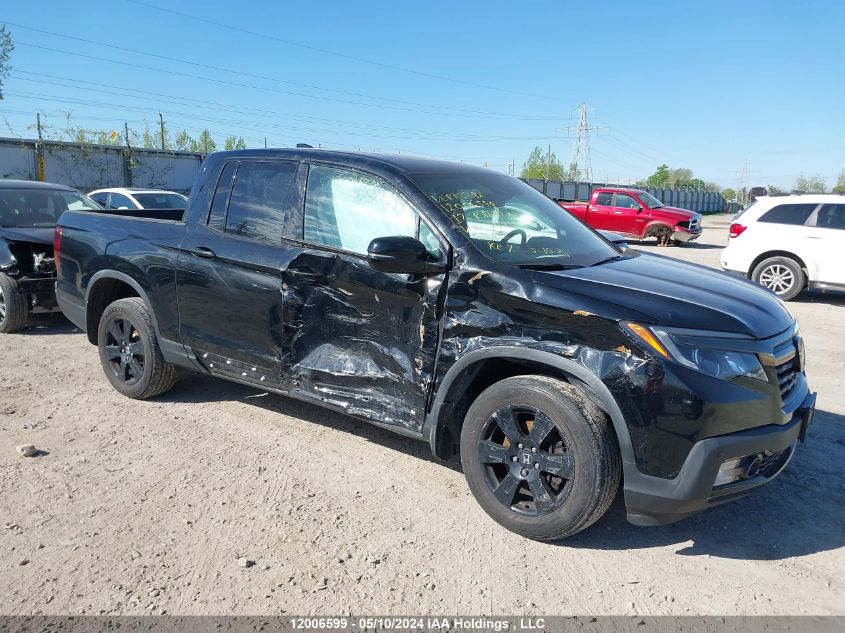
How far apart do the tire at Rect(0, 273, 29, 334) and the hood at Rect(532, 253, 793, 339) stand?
632 centimetres

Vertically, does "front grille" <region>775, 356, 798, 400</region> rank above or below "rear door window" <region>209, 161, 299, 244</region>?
below

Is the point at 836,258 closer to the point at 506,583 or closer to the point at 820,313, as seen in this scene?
the point at 820,313

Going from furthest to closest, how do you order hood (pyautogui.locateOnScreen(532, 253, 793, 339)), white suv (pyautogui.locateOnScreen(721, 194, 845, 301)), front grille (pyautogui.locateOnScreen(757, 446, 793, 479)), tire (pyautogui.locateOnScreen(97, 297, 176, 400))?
white suv (pyautogui.locateOnScreen(721, 194, 845, 301)), tire (pyautogui.locateOnScreen(97, 297, 176, 400)), front grille (pyautogui.locateOnScreen(757, 446, 793, 479)), hood (pyautogui.locateOnScreen(532, 253, 793, 339))

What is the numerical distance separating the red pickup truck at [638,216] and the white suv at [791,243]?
996 centimetres

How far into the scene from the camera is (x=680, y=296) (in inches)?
125

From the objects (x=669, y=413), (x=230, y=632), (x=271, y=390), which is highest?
(x=669, y=413)

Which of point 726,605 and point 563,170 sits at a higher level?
point 563,170

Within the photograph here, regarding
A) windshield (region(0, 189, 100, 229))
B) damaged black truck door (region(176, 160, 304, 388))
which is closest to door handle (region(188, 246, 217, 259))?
damaged black truck door (region(176, 160, 304, 388))

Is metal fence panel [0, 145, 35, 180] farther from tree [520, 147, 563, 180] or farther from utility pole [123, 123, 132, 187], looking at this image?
tree [520, 147, 563, 180]

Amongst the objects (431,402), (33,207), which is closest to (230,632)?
(431,402)

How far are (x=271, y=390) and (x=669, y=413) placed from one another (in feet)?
8.29

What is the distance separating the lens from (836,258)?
33.7 feet

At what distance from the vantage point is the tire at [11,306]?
7172mm

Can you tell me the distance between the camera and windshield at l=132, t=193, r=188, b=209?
13.1m
